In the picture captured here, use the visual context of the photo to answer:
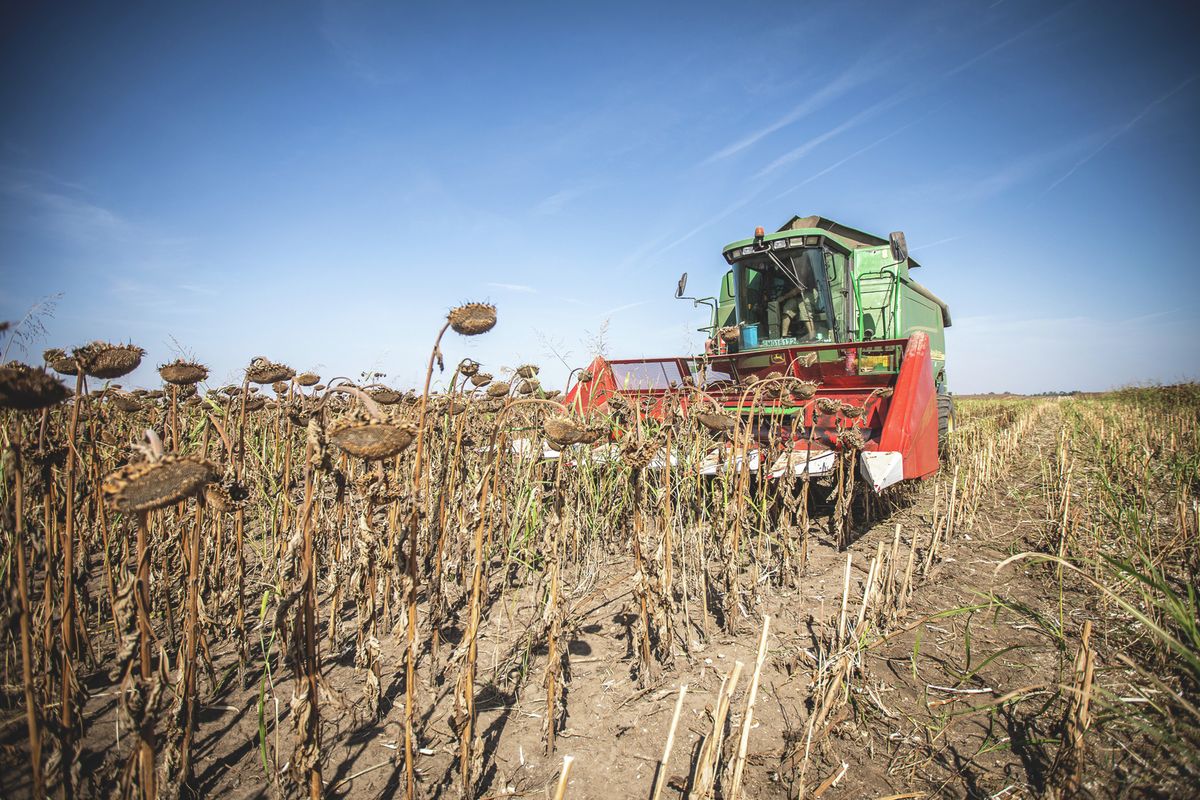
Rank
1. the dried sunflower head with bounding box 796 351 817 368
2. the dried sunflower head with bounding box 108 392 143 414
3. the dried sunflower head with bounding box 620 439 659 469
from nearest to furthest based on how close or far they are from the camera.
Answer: the dried sunflower head with bounding box 620 439 659 469
the dried sunflower head with bounding box 108 392 143 414
the dried sunflower head with bounding box 796 351 817 368

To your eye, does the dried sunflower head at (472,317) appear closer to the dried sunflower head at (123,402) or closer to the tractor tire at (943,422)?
the dried sunflower head at (123,402)

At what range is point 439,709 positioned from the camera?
211cm

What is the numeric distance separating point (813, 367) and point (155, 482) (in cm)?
563

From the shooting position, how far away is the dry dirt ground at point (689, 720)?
5.63 ft

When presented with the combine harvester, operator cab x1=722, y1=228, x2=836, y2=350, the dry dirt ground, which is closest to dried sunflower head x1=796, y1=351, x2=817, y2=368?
the combine harvester

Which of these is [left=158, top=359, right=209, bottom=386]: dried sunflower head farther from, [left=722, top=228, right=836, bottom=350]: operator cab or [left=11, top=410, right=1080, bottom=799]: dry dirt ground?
[left=722, top=228, right=836, bottom=350]: operator cab

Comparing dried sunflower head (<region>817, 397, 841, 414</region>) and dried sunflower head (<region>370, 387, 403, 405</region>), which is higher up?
dried sunflower head (<region>370, 387, 403, 405</region>)

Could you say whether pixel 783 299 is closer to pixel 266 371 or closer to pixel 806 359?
pixel 806 359

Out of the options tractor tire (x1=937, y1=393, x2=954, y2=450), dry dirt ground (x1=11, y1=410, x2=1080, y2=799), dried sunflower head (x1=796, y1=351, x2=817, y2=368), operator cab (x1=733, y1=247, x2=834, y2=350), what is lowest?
dry dirt ground (x1=11, y1=410, x2=1080, y2=799)

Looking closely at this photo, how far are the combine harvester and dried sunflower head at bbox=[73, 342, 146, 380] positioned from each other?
2.05m

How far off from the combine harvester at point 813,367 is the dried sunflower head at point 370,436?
1.87 m

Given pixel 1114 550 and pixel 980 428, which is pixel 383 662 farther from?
pixel 980 428

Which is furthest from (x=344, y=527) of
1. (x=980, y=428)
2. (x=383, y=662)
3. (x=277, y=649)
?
(x=980, y=428)

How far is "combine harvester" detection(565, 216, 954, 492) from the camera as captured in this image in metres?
3.45
